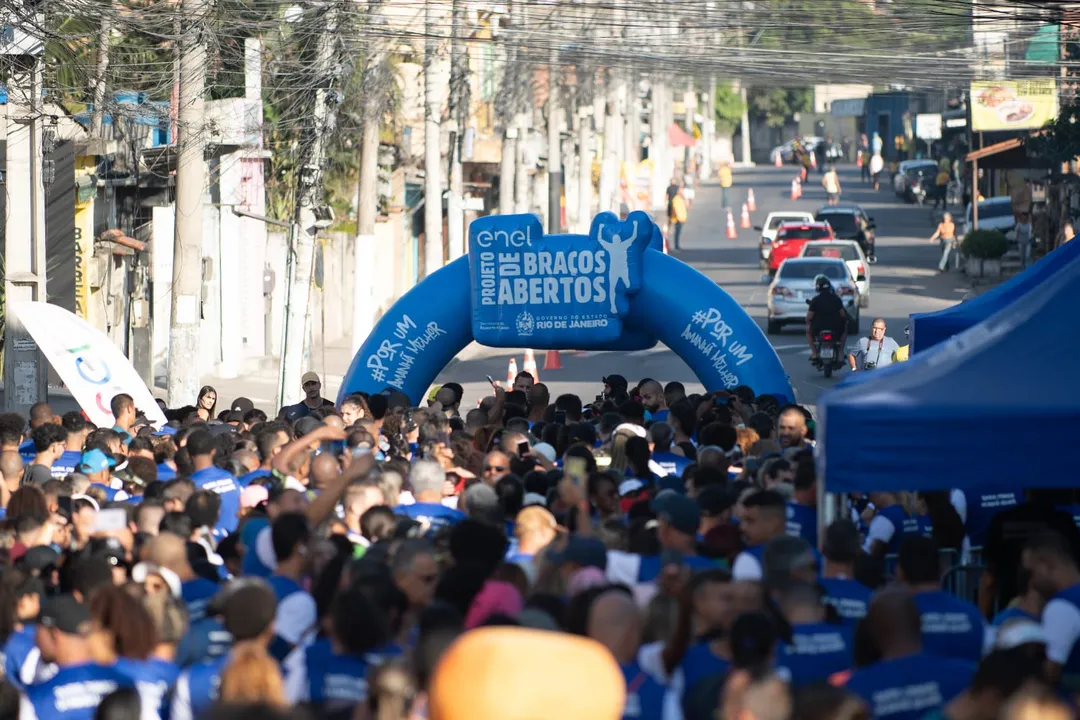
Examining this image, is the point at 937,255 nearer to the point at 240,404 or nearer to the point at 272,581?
the point at 240,404

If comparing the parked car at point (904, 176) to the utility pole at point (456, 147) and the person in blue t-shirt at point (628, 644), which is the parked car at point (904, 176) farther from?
the person in blue t-shirt at point (628, 644)

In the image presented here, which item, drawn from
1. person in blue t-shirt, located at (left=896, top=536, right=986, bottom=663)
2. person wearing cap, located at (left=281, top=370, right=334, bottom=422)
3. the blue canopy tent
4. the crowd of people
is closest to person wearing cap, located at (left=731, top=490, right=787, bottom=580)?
the crowd of people

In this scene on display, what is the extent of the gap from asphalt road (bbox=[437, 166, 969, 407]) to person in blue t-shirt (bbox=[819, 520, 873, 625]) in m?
16.5

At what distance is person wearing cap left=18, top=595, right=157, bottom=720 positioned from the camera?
6441 millimetres

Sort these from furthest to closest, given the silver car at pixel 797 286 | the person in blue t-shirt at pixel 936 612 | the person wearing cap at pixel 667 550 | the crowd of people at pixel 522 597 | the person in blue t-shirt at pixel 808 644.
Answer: the silver car at pixel 797 286 < the person wearing cap at pixel 667 550 < the person in blue t-shirt at pixel 936 612 < the person in blue t-shirt at pixel 808 644 < the crowd of people at pixel 522 597

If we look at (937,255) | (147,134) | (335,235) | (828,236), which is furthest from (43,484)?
(937,255)

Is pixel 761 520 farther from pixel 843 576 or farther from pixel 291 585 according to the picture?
pixel 291 585

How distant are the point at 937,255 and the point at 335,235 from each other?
70.7 ft

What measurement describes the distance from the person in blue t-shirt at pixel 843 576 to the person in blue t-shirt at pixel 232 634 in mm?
2315

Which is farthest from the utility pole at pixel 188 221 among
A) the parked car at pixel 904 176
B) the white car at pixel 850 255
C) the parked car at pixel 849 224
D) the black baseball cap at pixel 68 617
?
the parked car at pixel 904 176

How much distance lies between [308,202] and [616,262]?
8876mm

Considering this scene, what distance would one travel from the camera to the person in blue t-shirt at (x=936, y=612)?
275 inches

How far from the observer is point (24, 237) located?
63.2ft

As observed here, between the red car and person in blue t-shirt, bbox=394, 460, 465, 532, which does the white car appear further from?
person in blue t-shirt, bbox=394, 460, 465, 532
